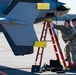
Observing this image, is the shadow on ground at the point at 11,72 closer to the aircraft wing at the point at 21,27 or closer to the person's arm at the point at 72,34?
the aircraft wing at the point at 21,27

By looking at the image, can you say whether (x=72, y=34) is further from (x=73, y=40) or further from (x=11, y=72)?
(x=11, y=72)

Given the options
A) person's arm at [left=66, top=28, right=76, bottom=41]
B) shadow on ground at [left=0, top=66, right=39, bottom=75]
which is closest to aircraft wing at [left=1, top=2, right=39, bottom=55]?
shadow on ground at [left=0, top=66, right=39, bottom=75]

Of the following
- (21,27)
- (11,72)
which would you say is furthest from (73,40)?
(11,72)

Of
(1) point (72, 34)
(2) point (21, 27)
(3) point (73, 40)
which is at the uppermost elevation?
(2) point (21, 27)

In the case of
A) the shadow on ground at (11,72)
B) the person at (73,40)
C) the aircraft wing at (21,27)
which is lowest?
the shadow on ground at (11,72)

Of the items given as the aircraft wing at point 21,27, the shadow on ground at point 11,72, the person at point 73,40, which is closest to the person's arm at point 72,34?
the person at point 73,40

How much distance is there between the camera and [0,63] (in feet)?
45.2

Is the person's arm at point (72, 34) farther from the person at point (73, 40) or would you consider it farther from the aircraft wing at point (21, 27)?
the aircraft wing at point (21, 27)

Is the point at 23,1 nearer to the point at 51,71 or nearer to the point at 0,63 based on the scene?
the point at 51,71

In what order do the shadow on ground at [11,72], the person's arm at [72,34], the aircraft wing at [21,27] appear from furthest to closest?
the person's arm at [72,34], the shadow on ground at [11,72], the aircraft wing at [21,27]

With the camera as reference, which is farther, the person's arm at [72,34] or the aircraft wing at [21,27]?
the person's arm at [72,34]

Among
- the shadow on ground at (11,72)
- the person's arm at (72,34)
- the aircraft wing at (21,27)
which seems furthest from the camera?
the person's arm at (72,34)

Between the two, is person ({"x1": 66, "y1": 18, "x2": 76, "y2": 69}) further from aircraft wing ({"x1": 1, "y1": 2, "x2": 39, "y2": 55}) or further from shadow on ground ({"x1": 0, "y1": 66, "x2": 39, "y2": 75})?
shadow on ground ({"x1": 0, "y1": 66, "x2": 39, "y2": 75})

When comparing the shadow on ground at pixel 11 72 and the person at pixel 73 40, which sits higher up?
the person at pixel 73 40
